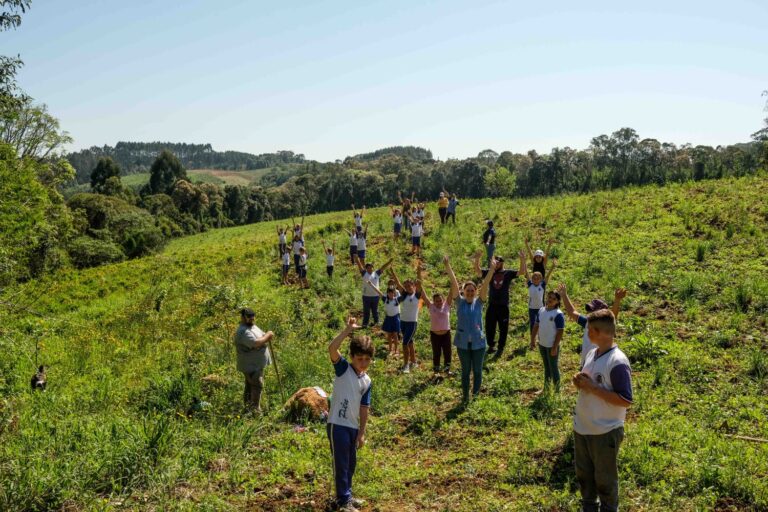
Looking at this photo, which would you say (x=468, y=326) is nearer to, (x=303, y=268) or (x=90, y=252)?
(x=303, y=268)

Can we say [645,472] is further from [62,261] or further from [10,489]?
[62,261]

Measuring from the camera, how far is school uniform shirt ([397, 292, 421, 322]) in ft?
36.6

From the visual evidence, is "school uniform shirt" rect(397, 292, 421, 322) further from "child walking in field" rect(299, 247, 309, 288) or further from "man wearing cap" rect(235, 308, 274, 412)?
"child walking in field" rect(299, 247, 309, 288)

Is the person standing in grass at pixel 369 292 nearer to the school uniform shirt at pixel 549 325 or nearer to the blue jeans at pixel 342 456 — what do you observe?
the school uniform shirt at pixel 549 325

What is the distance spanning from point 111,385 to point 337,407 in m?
8.00

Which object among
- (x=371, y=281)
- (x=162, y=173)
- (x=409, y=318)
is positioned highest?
(x=162, y=173)

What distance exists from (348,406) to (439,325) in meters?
5.11

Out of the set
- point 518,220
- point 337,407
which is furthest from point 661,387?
point 518,220

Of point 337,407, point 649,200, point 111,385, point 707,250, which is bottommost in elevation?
point 111,385

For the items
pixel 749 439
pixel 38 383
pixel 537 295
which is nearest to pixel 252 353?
pixel 38 383

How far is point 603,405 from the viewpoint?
Result: 4.78 metres

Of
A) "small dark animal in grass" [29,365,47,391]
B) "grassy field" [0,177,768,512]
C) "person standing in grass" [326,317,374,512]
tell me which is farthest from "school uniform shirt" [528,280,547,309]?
"small dark animal in grass" [29,365,47,391]

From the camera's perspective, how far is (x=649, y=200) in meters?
22.2

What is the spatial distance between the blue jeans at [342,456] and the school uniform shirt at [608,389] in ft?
7.76
